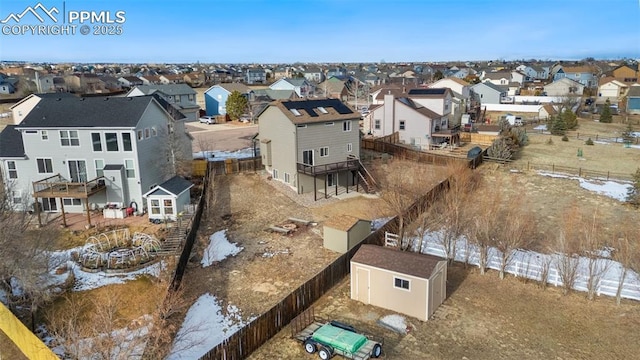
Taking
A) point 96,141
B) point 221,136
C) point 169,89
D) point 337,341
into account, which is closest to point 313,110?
point 96,141

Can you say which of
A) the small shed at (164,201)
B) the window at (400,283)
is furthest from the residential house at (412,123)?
the window at (400,283)

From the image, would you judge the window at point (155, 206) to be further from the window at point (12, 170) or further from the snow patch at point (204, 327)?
the snow patch at point (204, 327)

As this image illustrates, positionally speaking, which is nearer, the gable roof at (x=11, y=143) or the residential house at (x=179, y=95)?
the gable roof at (x=11, y=143)

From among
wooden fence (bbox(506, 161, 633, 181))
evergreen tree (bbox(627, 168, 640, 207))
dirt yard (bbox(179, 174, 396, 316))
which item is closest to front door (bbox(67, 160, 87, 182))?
dirt yard (bbox(179, 174, 396, 316))

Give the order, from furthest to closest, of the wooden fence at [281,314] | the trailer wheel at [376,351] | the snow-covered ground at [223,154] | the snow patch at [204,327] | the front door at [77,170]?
the snow-covered ground at [223,154]
the front door at [77,170]
the snow patch at [204,327]
the trailer wheel at [376,351]
the wooden fence at [281,314]

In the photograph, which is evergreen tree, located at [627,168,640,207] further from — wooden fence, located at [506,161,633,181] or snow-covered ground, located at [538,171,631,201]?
wooden fence, located at [506,161,633,181]

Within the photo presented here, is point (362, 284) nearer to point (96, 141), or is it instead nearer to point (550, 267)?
point (550, 267)
